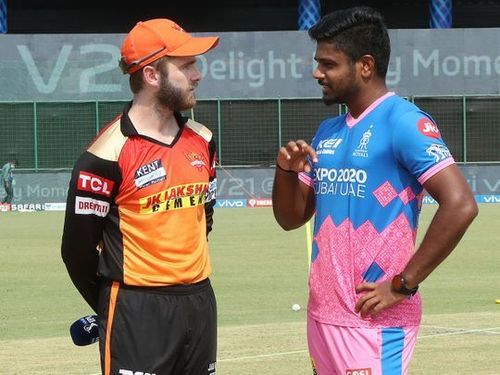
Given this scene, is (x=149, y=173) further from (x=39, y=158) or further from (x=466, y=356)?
(x=39, y=158)

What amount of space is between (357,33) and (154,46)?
3.13 ft

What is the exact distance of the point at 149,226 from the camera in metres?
5.32

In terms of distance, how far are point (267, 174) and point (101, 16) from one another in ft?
49.8

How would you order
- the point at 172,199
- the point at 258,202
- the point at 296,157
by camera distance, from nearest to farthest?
the point at 296,157
the point at 172,199
the point at 258,202

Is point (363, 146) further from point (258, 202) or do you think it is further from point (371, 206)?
point (258, 202)

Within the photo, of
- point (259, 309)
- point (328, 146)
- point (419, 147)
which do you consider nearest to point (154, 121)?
point (328, 146)

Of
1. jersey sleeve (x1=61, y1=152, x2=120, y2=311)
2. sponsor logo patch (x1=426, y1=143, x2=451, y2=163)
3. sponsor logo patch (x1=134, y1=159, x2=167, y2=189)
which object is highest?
sponsor logo patch (x1=426, y1=143, x2=451, y2=163)

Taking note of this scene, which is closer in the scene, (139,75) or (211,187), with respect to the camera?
(139,75)

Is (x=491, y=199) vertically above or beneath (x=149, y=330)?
above

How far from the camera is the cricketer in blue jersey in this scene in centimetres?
480

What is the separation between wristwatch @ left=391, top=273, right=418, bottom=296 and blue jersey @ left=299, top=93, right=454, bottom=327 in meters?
0.10

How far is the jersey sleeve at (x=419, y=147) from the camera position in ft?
15.7

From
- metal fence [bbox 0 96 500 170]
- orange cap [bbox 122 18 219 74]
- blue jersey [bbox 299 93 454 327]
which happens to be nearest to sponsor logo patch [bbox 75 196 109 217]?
orange cap [bbox 122 18 219 74]

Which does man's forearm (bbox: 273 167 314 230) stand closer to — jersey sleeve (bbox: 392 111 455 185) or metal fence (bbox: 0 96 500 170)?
jersey sleeve (bbox: 392 111 455 185)
